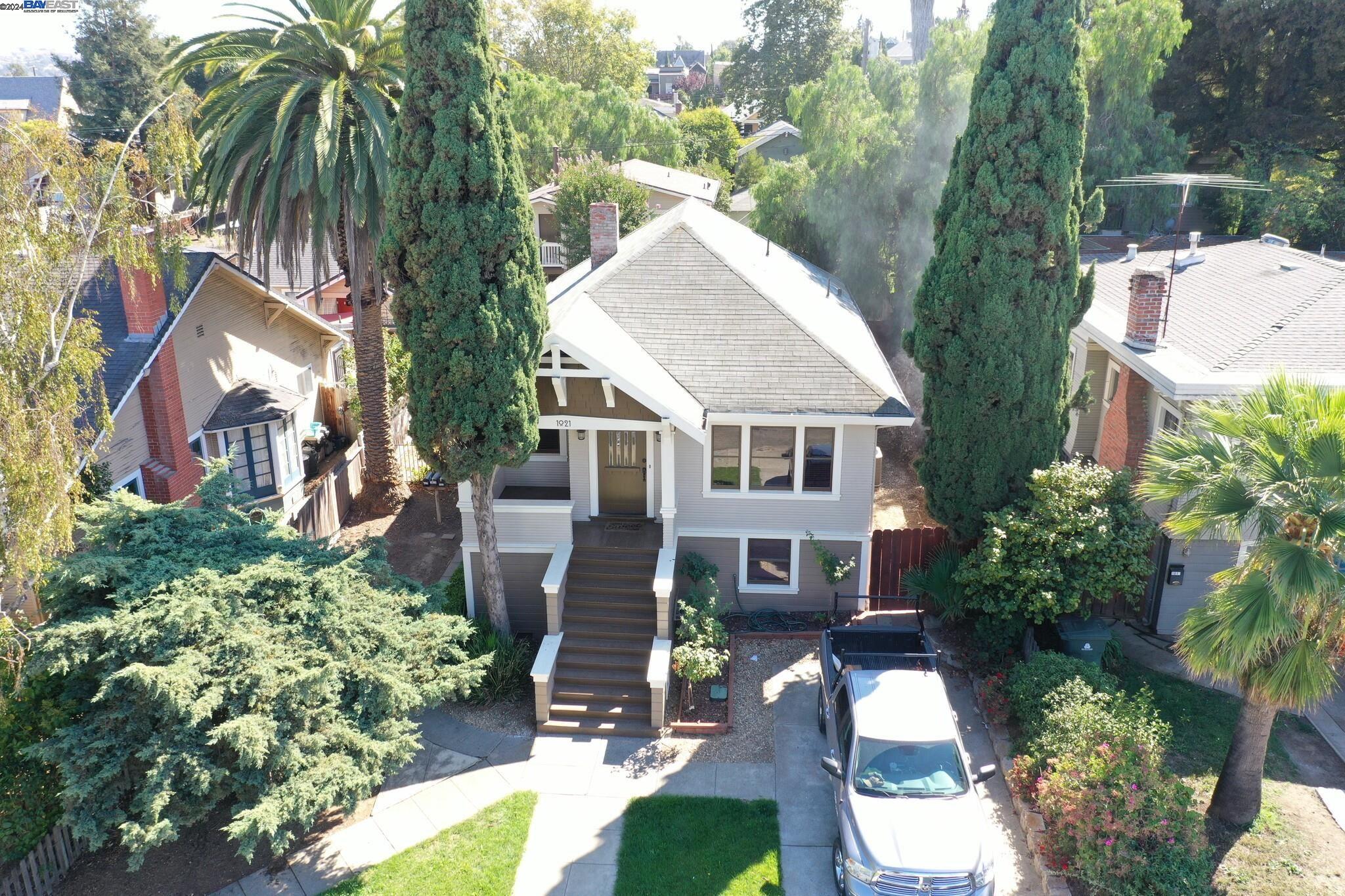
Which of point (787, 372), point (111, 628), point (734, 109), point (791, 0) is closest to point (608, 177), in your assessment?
point (787, 372)

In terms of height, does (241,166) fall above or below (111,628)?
above

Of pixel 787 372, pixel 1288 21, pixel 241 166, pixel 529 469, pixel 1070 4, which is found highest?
pixel 1288 21

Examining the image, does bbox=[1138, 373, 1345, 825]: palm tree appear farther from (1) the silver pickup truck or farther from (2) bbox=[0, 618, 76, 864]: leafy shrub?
(2) bbox=[0, 618, 76, 864]: leafy shrub

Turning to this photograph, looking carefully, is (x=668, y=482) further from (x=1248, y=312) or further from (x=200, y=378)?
(x=1248, y=312)

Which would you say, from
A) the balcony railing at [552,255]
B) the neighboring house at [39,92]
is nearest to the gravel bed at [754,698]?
the balcony railing at [552,255]

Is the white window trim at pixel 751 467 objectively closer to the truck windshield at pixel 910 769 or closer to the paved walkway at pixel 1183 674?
the paved walkway at pixel 1183 674

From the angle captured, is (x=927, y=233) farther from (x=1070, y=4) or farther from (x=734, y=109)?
(x=734, y=109)

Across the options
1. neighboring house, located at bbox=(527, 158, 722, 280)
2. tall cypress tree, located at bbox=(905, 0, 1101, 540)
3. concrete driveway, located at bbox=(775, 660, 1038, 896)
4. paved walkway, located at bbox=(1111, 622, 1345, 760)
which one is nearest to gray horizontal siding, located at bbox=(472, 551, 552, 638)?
concrete driveway, located at bbox=(775, 660, 1038, 896)
